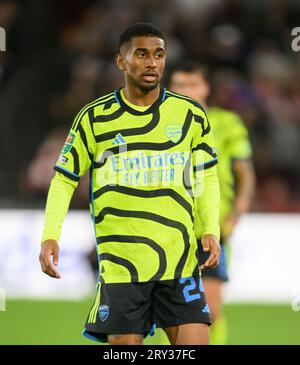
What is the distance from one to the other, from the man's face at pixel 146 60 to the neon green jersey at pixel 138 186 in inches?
6.3

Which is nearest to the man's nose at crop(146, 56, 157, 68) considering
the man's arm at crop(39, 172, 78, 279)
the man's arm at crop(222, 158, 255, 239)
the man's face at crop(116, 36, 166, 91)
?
the man's face at crop(116, 36, 166, 91)

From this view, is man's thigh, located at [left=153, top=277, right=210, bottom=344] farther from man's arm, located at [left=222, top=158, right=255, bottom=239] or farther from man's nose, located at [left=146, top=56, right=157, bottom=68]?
man's arm, located at [left=222, top=158, right=255, bottom=239]

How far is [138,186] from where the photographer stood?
567 cm

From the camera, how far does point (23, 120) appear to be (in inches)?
509

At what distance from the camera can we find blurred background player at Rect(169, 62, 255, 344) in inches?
301

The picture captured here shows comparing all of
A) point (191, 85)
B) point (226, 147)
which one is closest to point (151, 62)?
point (191, 85)

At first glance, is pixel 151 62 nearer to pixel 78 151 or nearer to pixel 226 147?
pixel 78 151

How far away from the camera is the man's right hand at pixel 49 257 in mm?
5434

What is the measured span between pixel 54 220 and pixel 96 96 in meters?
7.63

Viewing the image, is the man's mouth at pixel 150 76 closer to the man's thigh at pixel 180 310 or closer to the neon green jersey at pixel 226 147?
the man's thigh at pixel 180 310

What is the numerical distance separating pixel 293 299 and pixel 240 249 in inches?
28.9
